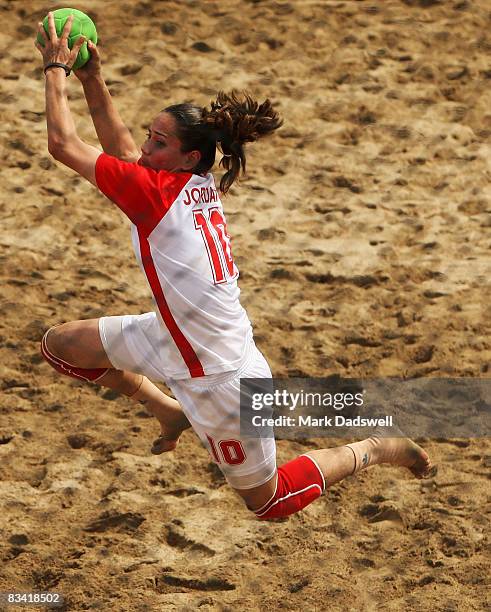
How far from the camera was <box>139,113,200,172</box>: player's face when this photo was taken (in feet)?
14.5

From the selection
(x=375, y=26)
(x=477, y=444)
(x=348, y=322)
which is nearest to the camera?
(x=477, y=444)

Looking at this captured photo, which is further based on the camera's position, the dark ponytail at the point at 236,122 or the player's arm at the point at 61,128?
the dark ponytail at the point at 236,122

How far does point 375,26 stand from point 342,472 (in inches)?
241

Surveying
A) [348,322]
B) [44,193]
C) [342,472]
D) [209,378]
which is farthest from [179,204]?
[44,193]

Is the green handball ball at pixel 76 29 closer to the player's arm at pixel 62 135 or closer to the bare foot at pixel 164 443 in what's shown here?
the player's arm at pixel 62 135

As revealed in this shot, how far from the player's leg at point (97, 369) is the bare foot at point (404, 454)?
904 millimetres

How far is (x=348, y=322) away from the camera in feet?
22.7

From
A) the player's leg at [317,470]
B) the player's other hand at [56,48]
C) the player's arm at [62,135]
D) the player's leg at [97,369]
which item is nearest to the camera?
the player's arm at [62,135]

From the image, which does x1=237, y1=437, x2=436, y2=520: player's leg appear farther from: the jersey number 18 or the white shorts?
the jersey number 18

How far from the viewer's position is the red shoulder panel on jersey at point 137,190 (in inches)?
169

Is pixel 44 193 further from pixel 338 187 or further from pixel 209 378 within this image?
pixel 209 378

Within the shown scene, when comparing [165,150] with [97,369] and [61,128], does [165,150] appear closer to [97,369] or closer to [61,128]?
[61,128]

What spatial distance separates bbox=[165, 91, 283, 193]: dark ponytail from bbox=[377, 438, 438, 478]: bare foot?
145 centimetres

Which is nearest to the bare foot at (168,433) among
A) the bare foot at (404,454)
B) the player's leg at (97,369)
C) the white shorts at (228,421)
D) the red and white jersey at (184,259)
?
the player's leg at (97,369)
